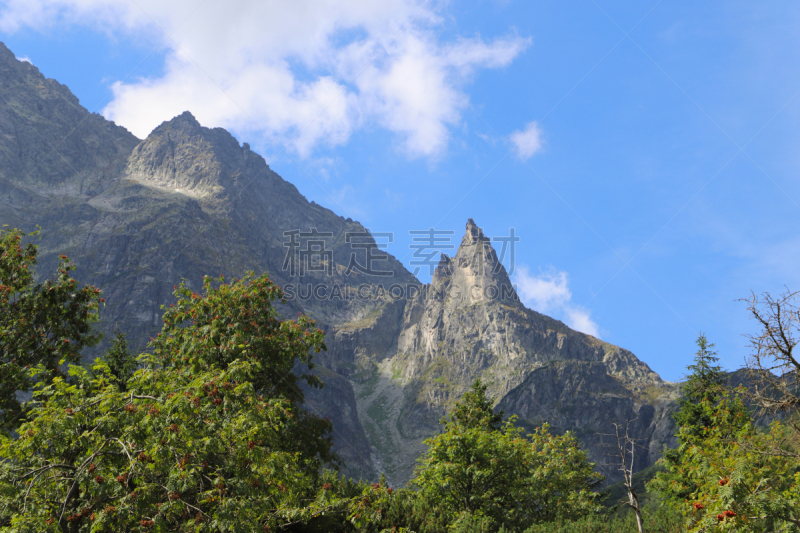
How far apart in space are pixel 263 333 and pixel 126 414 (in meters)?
13.4

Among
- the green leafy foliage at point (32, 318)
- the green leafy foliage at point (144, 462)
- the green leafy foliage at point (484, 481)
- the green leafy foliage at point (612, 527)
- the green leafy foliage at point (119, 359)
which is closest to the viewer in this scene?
the green leafy foliage at point (144, 462)

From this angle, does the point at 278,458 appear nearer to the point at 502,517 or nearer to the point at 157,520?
the point at 157,520

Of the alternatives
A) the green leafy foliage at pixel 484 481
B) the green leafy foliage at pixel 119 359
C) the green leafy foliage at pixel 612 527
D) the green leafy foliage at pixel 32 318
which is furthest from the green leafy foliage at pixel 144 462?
the green leafy foliage at pixel 119 359

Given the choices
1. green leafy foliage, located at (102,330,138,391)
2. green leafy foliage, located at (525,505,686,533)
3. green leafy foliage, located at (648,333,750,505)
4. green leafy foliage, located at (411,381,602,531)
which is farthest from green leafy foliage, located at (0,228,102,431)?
green leafy foliage, located at (648,333,750,505)

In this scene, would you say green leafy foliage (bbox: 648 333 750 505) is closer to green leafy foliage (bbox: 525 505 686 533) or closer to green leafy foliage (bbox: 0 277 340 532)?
green leafy foliage (bbox: 525 505 686 533)

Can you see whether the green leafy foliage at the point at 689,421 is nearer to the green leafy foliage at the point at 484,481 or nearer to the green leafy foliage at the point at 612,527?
the green leafy foliage at the point at 484,481

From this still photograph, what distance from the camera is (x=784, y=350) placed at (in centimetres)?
1355

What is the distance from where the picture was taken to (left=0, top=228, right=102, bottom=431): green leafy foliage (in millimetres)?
17609

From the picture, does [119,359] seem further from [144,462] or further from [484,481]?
[144,462]

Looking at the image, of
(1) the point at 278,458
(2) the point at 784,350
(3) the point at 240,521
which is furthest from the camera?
(2) the point at 784,350

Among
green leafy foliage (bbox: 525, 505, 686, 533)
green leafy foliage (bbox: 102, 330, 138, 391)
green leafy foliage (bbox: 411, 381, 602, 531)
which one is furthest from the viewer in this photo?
green leafy foliage (bbox: 102, 330, 138, 391)

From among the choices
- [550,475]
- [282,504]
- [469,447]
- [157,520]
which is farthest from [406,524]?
[550,475]

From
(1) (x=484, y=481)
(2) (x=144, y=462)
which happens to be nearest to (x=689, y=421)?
(1) (x=484, y=481)

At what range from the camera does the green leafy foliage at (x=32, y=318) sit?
17.6 m
